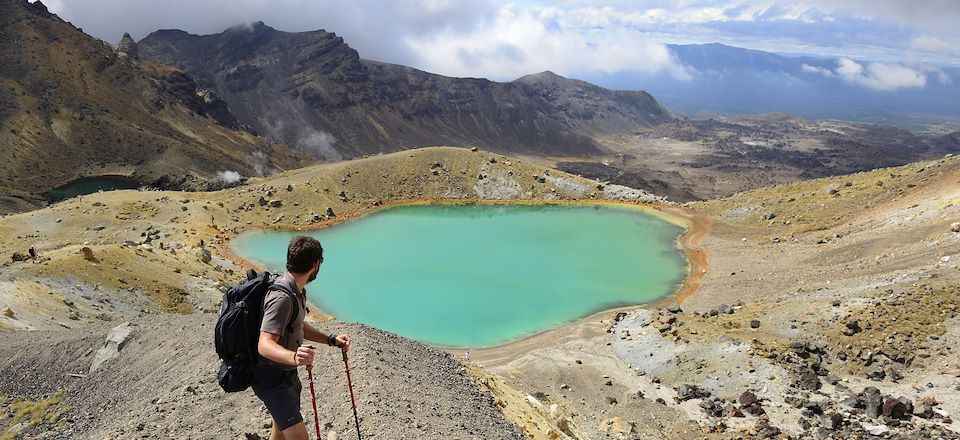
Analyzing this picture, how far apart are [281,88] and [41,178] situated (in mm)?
104345

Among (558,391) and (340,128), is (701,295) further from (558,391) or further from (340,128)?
(340,128)

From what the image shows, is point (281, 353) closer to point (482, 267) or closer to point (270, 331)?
point (270, 331)

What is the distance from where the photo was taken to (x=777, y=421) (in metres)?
19.8

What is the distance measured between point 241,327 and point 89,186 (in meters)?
86.0

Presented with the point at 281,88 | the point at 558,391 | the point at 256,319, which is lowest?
the point at 558,391

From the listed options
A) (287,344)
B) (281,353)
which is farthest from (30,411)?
(281,353)

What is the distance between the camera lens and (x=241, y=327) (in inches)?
258

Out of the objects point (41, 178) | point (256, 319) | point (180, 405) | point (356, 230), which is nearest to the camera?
point (256, 319)

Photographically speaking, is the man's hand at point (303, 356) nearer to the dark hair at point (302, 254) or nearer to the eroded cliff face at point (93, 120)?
the dark hair at point (302, 254)

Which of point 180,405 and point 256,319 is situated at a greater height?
point 256,319

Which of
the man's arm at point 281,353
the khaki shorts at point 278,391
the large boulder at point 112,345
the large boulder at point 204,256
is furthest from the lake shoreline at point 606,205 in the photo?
the man's arm at point 281,353

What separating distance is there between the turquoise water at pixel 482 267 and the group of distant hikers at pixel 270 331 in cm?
2404

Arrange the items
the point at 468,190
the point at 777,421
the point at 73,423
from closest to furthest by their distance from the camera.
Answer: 1. the point at 73,423
2. the point at 777,421
3. the point at 468,190

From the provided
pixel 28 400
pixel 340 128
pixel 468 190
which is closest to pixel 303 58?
pixel 340 128
